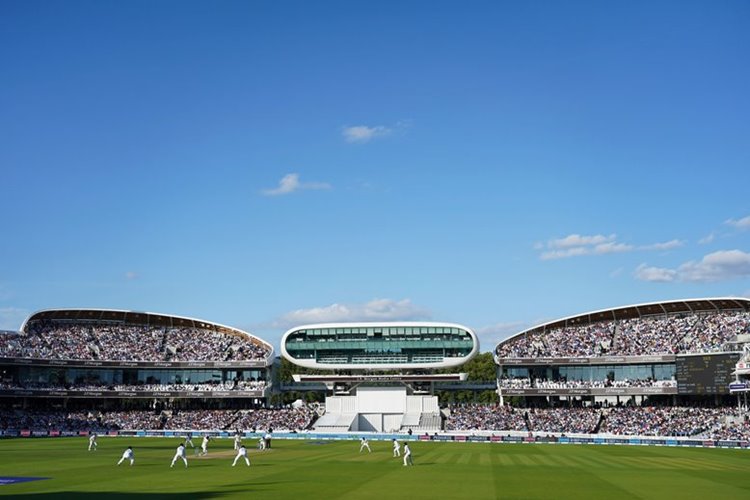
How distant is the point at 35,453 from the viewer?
5159 cm

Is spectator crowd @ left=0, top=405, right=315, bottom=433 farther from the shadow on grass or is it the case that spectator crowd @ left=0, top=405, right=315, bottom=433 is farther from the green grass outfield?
the shadow on grass

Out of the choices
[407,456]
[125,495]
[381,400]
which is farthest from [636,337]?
[125,495]

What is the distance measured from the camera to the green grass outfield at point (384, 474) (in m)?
29.1

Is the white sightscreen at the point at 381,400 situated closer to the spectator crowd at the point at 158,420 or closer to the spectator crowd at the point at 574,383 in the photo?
the spectator crowd at the point at 158,420

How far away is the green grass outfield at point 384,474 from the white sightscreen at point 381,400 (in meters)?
31.1

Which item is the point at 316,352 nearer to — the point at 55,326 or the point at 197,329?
the point at 197,329

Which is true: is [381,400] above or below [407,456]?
above

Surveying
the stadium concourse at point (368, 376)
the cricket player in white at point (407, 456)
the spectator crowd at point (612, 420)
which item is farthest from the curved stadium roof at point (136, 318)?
the cricket player in white at point (407, 456)

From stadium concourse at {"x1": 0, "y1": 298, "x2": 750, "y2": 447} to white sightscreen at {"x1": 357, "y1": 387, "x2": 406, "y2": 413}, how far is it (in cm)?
13

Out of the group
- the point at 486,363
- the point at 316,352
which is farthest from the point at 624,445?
the point at 486,363

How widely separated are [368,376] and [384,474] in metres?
53.3

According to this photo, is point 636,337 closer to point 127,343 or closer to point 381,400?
point 381,400

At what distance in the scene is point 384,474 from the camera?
3691 cm

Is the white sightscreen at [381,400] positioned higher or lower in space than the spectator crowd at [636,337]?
lower
